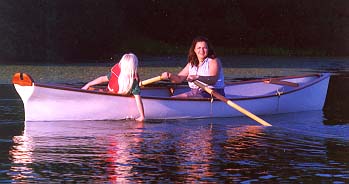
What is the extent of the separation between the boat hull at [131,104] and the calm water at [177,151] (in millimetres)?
187

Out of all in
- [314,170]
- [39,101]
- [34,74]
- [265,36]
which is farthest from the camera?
[265,36]

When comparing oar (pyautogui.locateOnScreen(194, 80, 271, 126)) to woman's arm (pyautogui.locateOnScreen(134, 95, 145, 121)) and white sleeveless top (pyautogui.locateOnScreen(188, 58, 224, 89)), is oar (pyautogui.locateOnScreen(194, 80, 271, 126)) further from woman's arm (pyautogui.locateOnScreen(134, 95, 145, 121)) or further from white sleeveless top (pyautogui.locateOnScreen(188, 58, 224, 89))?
woman's arm (pyautogui.locateOnScreen(134, 95, 145, 121))

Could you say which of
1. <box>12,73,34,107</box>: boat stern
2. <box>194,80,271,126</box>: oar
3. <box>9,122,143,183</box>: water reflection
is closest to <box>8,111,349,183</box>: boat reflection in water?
<box>9,122,143,183</box>: water reflection

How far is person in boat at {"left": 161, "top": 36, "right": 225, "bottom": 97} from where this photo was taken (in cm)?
1510

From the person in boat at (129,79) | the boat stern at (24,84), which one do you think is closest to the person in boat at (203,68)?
the person in boat at (129,79)

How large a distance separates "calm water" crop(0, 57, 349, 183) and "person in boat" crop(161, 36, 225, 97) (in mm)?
624

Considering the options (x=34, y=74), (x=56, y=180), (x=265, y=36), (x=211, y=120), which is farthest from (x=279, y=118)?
(x=265, y=36)

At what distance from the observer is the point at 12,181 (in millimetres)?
9133

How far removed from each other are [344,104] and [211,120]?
155 inches

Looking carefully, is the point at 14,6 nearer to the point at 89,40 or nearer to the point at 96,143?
the point at 89,40

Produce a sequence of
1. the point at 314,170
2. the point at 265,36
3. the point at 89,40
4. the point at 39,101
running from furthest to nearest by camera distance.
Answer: the point at 265,36 < the point at 89,40 < the point at 39,101 < the point at 314,170

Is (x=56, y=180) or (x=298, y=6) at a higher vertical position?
(x=298, y=6)

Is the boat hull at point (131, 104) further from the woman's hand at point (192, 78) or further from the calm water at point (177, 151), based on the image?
the woman's hand at point (192, 78)

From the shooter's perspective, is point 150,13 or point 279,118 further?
point 150,13
